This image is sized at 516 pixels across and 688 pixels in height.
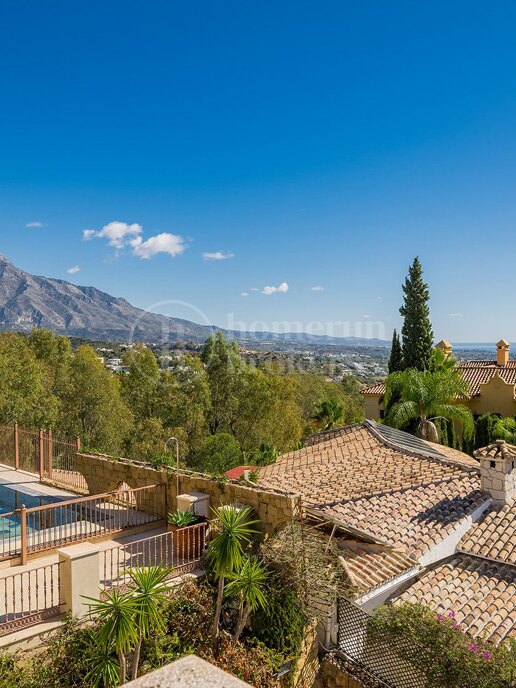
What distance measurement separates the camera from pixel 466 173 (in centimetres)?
2462

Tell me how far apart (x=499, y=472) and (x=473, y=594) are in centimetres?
353

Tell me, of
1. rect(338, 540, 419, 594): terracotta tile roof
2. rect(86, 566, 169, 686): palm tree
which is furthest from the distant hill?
rect(86, 566, 169, 686): palm tree

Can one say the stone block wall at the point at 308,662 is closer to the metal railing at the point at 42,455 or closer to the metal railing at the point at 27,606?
the metal railing at the point at 27,606

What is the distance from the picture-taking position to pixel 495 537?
1034cm

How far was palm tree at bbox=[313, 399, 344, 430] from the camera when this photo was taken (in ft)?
108

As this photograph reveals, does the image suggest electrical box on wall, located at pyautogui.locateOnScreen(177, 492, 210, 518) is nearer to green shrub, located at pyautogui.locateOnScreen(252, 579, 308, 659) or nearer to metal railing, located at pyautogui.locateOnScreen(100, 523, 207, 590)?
metal railing, located at pyautogui.locateOnScreen(100, 523, 207, 590)

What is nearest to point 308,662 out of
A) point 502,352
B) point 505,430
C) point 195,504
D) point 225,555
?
point 225,555

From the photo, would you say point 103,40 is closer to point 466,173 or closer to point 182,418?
point 466,173

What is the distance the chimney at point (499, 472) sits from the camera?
37.4 feet

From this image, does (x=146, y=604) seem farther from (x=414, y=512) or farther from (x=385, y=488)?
(x=385, y=488)

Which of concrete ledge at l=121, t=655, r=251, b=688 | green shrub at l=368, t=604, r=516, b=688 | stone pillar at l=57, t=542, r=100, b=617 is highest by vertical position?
concrete ledge at l=121, t=655, r=251, b=688

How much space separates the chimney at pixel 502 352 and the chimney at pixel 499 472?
2643 centimetres

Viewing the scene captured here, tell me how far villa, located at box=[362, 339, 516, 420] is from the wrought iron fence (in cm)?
2446

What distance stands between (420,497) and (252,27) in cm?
1607
